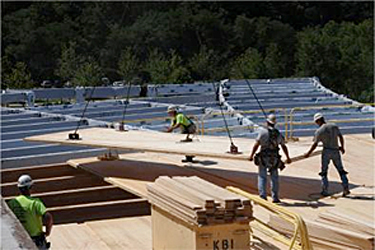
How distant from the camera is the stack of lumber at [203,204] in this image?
625 centimetres

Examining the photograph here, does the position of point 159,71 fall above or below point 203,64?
below

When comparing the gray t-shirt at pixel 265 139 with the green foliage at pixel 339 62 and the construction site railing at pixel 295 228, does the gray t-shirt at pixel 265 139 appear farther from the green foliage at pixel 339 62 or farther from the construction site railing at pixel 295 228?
the green foliage at pixel 339 62

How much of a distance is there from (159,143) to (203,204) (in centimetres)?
554

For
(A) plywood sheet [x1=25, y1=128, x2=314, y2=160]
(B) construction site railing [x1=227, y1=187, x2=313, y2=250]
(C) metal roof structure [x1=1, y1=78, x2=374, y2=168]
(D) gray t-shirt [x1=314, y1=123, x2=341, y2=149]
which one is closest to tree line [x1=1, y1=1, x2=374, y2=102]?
(C) metal roof structure [x1=1, y1=78, x2=374, y2=168]

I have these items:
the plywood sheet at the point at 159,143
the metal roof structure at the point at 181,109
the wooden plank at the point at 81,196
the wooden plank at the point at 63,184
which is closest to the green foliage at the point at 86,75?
the metal roof structure at the point at 181,109

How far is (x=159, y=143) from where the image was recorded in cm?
1177

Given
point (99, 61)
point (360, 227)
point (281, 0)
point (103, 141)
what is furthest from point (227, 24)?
point (360, 227)

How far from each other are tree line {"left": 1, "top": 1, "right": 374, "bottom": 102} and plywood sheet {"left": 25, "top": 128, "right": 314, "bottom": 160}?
33229 mm

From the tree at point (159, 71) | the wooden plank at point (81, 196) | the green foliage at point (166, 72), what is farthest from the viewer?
the tree at point (159, 71)

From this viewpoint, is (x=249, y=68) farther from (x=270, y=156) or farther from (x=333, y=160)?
(x=270, y=156)

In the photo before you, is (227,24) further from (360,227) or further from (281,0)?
(360,227)

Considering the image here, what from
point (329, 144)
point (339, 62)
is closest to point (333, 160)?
point (329, 144)

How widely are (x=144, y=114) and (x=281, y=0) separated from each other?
4988 cm

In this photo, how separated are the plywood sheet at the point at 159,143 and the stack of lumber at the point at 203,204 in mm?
3159
